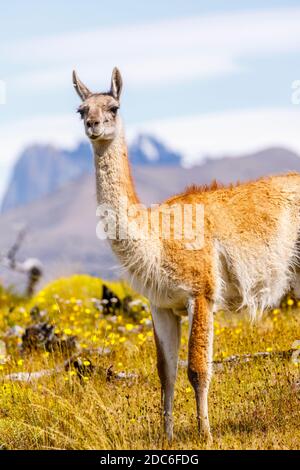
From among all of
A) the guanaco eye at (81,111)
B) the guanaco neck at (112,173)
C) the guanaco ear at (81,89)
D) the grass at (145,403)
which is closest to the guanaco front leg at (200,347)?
the grass at (145,403)

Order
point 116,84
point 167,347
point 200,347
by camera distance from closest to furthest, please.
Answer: point 200,347 < point 116,84 < point 167,347

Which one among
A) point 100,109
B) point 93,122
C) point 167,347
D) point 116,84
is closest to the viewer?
point 93,122

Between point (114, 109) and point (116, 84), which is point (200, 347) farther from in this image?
point (116, 84)

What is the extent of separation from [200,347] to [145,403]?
33.8 inches

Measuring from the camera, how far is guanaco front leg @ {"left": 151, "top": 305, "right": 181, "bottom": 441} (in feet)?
27.2

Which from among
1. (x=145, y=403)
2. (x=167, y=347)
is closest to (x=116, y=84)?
(x=167, y=347)

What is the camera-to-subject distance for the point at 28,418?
8734 millimetres

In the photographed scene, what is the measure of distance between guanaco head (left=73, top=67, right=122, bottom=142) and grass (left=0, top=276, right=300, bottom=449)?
2267 millimetres

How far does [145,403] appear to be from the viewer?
837 centimetres

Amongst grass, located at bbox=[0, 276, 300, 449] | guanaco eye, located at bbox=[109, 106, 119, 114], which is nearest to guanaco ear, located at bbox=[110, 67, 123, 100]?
guanaco eye, located at bbox=[109, 106, 119, 114]

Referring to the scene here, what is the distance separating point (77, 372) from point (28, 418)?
53.5 inches

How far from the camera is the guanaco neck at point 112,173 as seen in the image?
7.84 meters
